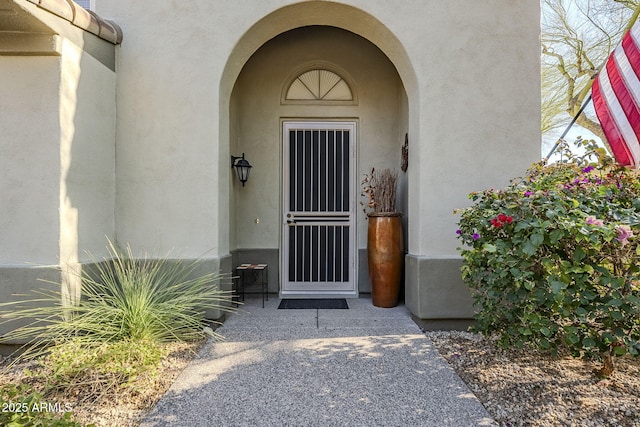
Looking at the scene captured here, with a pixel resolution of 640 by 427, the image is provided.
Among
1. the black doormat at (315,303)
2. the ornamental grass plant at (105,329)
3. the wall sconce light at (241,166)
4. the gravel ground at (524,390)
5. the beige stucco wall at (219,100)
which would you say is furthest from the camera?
the wall sconce light at (241,166)

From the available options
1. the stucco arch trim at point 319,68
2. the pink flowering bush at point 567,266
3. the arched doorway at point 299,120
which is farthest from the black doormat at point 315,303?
the stucco arch trim at point 319,68

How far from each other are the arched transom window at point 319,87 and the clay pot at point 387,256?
1.86 m

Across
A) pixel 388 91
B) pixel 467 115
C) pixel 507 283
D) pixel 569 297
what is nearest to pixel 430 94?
pixel 467 115

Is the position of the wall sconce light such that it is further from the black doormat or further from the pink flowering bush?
the pink flowering bush

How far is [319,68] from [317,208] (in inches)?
77.7

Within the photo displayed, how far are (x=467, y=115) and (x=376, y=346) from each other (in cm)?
245

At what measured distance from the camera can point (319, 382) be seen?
260 centimetres

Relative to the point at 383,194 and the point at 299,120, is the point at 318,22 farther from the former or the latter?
the point at 383,194

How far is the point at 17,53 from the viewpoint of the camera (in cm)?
314

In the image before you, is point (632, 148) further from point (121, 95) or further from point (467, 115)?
point (121, 95)

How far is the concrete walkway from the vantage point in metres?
2.19

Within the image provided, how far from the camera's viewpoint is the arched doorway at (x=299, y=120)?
16.7 feet

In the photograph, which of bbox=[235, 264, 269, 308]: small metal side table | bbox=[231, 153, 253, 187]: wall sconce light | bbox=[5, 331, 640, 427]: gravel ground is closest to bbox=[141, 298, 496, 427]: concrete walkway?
bbox=[5, 331, 640, 427]: gravel ground

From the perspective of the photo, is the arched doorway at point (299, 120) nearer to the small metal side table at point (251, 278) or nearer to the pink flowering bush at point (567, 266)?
the small metal side table at point (251, 278)
